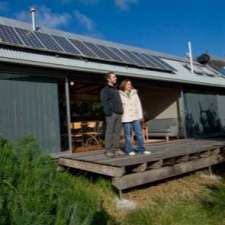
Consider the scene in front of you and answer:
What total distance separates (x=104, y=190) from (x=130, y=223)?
1301mm

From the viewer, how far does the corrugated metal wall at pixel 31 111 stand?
6.08 metres

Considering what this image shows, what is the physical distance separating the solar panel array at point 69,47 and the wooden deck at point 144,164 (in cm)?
273

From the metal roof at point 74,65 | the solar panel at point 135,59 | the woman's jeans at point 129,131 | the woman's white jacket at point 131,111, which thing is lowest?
the woman's jeans at point 129,131

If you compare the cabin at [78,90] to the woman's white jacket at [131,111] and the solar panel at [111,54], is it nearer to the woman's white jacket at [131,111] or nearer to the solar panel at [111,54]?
the solar panel at [111,54]

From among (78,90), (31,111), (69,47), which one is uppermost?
(69,47)

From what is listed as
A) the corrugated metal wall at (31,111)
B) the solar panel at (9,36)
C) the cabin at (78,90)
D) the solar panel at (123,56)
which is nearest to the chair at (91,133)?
the cabin at (78,90)

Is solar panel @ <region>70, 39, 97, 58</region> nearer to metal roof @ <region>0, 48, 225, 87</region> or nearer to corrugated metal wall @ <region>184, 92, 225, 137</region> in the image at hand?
metal roof @ <region>0, 48, 225, 87</region>

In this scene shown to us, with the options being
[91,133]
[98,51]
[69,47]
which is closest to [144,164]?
[69,47]

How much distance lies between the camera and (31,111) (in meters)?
6.44

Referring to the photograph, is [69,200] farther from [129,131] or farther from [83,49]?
[83,49]

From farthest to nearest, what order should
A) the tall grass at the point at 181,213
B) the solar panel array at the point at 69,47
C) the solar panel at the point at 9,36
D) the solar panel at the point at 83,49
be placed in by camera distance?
the solar panel at the point at 83,49 < the solar panel array at the point at 69,47 < the solar panel at the point at 9,36 < the tall grass at the point at 181,213

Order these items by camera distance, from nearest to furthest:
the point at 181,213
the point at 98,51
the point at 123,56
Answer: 1. the point at 181,213
2. the point at 98,51
3. the point at 123,56

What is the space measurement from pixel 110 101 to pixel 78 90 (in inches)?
246

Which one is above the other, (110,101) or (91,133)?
(110,101)
